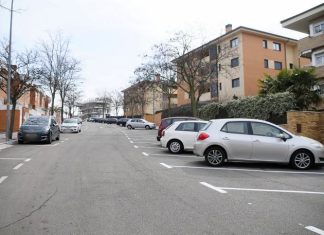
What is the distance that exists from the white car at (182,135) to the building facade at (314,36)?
62.1 ft

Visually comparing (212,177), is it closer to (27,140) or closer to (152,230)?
(152,230)

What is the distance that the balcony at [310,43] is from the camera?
104 feet

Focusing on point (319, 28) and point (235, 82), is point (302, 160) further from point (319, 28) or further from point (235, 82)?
point (235, 82)

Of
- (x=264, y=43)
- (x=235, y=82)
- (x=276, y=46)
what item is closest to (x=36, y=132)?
(x=235, y=82)

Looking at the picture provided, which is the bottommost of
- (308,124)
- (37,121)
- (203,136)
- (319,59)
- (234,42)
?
(203,136)

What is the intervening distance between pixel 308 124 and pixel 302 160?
276 inches

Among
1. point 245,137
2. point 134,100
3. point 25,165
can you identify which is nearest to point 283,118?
point 245,137

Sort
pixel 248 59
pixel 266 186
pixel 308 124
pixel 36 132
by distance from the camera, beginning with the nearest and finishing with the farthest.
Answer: pixel 266 186
pixel 308 124
pixel 36 132
pixel 248 59

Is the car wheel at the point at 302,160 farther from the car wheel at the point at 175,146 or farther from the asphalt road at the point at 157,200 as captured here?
the car wheel at the point at 175,146

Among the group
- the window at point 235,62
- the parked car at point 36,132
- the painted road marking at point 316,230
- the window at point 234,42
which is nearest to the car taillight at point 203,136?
the painted road marking at point 316,230

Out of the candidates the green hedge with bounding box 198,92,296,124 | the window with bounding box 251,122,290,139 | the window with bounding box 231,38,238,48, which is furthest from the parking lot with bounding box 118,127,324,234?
the window with bounding box 231,38,238,48

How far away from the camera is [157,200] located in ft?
22.7

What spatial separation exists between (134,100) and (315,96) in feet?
197

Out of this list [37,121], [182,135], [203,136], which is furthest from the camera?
[37,121]
